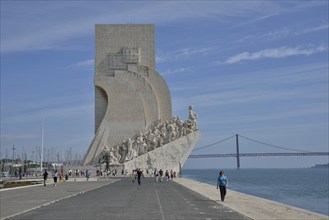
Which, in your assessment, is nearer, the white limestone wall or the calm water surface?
the calm water surface

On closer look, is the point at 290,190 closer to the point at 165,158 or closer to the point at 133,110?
the point at 165,158

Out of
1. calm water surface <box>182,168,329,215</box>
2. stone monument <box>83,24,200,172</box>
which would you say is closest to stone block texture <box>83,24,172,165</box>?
stone monument <box>83,24,200,172</box>

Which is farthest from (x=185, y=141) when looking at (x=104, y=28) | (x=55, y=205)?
(x=55, y=205)

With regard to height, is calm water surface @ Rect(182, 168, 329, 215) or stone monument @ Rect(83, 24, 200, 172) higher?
stone monument @ Rect(83, 24, 200, 172)

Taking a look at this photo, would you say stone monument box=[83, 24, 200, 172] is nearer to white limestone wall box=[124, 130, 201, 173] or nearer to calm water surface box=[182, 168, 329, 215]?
white limestone wall box=[124, 130, 201, 173]

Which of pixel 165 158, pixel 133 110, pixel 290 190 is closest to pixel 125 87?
pixel 133 110

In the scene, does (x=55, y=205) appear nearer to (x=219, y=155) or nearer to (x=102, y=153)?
(x=102, y=153)

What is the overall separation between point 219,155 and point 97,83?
3733cm

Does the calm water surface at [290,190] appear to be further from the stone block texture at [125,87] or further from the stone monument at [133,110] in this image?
the stone block texture at [125,87]

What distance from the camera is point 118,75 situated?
3516cm

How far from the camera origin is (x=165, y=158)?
105ft

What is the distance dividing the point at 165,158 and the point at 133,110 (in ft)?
15.2

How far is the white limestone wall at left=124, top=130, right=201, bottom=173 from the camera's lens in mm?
31906

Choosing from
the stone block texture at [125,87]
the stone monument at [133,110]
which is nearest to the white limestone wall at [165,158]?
the stone monument at [133,110]
